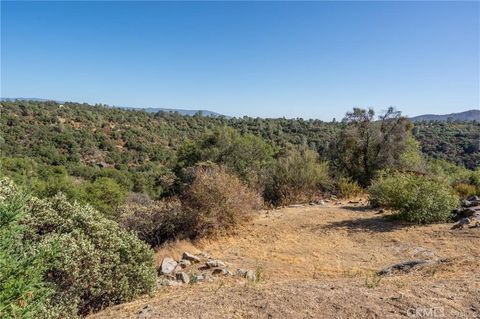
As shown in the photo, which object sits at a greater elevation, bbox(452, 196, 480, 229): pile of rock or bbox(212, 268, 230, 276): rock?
bbox(452, 196, 480, 229): pile of rock

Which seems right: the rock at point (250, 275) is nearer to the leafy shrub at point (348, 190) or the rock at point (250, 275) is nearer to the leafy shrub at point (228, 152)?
the leafy shrub at point (348, 190)

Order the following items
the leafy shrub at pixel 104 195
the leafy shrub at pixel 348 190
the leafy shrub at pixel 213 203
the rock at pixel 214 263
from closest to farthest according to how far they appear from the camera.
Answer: the rock at pixel 214 263
the leafy shrub at pixel 213 203
the leafy shrub at pixel 348 190
the leafy shrub at pixel 104 195

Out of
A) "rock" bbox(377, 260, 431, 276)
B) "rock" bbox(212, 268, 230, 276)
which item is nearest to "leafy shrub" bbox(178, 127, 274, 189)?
"rock" bbox(212, 268, 230, 276)

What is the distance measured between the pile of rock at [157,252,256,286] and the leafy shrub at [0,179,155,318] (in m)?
0.81

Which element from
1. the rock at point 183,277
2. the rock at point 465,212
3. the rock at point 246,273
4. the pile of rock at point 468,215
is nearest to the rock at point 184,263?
the rock at point 183,277

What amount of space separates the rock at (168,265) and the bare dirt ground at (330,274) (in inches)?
17.6

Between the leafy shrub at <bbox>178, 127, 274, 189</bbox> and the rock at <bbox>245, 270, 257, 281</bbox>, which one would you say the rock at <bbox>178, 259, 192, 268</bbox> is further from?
the leafy shrub at <bbox>178, 127, 274, 189</bbox>

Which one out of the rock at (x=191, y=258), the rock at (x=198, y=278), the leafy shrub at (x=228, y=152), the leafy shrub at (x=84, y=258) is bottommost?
the rock at (x=191, y=258)

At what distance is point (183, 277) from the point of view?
22.7 feet

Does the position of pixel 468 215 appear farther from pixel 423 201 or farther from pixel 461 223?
pixel 423 201

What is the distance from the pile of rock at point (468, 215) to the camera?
9615mm

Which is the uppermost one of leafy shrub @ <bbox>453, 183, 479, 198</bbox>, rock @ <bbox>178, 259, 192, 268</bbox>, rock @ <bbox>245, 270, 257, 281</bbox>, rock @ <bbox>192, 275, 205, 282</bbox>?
leafy shrub @ <bbox>453, 183, 479, 198</bbox>

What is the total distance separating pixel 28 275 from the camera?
3766mm

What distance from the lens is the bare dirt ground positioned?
4.51 meters
